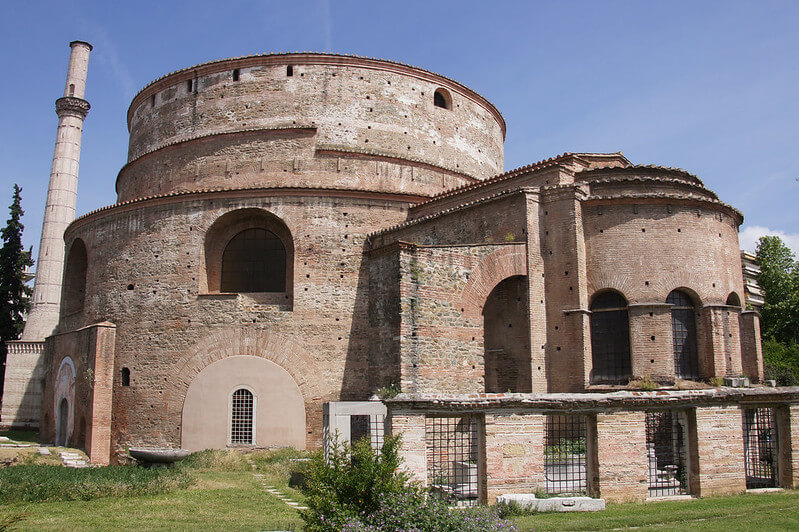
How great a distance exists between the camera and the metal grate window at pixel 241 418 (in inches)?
733

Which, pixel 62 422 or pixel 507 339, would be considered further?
pixel 62 422

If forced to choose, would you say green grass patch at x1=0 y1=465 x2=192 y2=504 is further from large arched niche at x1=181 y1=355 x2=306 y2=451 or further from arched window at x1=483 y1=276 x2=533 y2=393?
arched window at x1=483 y1=276 x2=533 y2=393

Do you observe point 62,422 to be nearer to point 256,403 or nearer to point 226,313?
point 226,313

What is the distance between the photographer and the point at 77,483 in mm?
11578

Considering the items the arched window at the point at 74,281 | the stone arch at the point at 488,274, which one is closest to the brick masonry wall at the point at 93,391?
the arched window at the point at 74,281

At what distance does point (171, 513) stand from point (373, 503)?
4.37 m

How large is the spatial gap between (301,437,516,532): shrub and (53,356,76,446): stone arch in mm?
16739

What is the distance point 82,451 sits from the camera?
1980 centimetres

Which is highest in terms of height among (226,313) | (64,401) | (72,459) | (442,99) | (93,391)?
(442,99)

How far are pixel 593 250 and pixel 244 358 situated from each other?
984 centimetres

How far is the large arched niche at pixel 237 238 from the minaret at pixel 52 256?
39.5ft

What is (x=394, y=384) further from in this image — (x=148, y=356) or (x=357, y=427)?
(x=148, y=356)

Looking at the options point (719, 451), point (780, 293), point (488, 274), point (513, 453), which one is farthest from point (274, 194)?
point (780, 293)

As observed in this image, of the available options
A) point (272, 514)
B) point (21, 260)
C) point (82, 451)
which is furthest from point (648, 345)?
point (21, 260)
